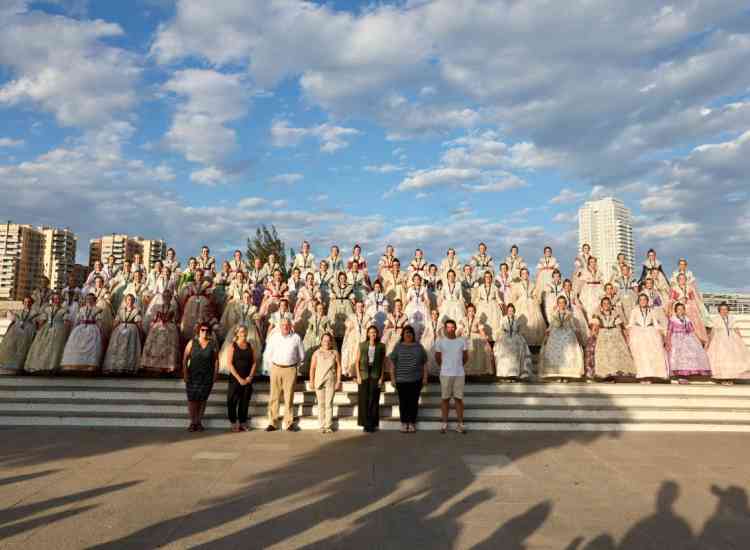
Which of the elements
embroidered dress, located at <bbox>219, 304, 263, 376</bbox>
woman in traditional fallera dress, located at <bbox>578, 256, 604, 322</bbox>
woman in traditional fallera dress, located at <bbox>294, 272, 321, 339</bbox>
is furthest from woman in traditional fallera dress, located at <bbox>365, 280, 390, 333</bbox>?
woman in traditional fallera dress, located at <bbox>578, 256, 604, 322</bbox>

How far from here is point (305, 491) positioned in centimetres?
543

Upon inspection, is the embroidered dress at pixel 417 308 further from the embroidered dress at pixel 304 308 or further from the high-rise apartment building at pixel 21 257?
the high-rise apartment building at pixel 21 257

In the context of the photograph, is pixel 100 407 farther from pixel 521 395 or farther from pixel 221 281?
pixel 521 395

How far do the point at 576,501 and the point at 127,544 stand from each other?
3902 millimetres

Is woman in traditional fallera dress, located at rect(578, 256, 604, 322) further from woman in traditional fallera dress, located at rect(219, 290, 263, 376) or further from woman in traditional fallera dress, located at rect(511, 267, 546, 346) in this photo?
woman in traditional fallera dress, located at rect(219, 290, 263, 376)

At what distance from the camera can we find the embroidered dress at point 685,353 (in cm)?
1025

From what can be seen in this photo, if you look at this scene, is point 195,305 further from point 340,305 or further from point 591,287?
point 591,287

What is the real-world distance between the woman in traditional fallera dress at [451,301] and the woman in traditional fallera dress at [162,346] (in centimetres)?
523

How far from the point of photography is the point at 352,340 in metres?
10.5

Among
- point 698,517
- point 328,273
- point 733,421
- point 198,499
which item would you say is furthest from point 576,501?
point 328,273

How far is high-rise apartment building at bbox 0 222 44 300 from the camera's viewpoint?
6531cm

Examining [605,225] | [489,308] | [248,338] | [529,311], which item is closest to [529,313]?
[529,311]

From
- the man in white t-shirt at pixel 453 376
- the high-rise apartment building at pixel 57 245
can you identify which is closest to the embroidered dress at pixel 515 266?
the man in white t-shirt at pixel 453 376

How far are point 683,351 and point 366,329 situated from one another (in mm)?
5946
